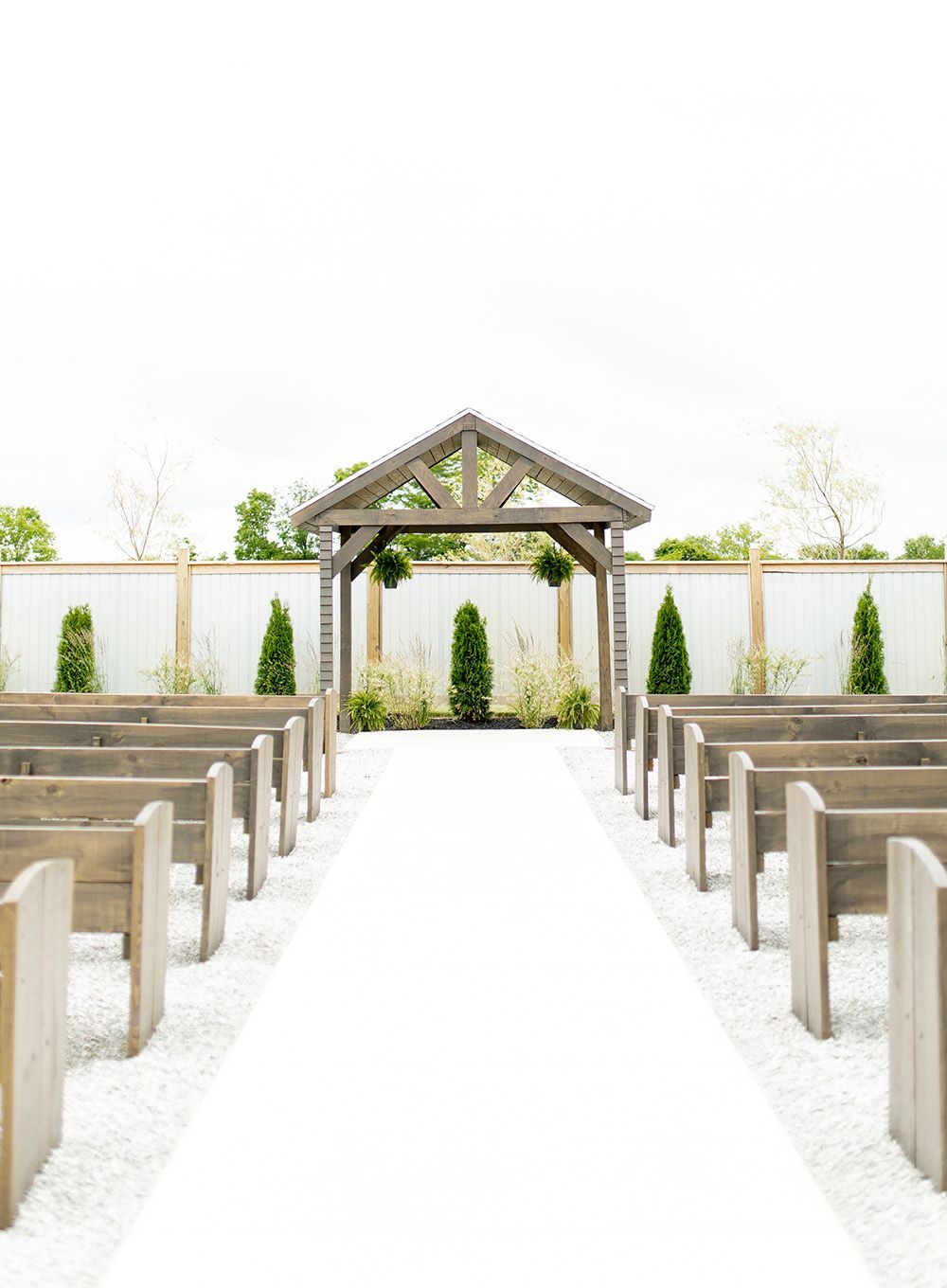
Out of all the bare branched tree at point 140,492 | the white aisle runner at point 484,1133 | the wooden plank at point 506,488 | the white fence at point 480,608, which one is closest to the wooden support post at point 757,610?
the white fence at point 480,608

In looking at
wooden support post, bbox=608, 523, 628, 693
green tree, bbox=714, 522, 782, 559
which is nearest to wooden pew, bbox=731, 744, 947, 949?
wooden support post, bbox=608, 523, 628, 693

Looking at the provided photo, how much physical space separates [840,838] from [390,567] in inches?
427

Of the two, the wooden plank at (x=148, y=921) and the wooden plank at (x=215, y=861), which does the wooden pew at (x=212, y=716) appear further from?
the wooden plank at (x=148, y=921)

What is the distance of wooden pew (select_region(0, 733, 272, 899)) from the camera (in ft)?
14.4

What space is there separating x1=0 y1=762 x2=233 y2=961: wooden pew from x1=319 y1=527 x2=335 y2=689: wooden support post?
7965mm

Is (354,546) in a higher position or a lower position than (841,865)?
higher

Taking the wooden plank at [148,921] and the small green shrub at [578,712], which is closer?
the wooden plank at [148,921]

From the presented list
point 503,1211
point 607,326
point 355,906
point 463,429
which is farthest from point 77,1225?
point 607,326

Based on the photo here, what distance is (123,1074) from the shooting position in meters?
2.58

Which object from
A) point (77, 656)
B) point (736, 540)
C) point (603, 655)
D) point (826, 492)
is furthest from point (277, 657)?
point (736, 540)

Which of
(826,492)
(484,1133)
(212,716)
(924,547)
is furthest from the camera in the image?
(924,547)

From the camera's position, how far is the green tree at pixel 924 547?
37719 mm

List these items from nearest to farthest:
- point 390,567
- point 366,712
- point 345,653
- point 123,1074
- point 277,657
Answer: point 123,1074 < point 366,712 < point 345,653 < point 390,567 < point 277,657

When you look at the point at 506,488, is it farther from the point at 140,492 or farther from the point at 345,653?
the point at 140,492
